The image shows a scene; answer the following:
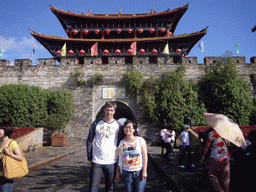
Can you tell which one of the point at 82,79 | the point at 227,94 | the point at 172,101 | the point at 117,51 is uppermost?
the point at 117,51

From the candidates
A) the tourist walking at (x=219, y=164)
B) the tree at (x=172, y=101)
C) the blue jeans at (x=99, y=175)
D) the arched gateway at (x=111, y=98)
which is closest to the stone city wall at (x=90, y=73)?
the arched gateway at (x=111, y=98)

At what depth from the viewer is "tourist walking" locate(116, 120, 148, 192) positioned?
2127 mm

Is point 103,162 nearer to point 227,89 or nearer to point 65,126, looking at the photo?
point 65,126

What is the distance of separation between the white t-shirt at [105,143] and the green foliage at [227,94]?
34.2 feet

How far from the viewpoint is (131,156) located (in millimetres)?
2197

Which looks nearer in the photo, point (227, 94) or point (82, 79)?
point (227, 94)

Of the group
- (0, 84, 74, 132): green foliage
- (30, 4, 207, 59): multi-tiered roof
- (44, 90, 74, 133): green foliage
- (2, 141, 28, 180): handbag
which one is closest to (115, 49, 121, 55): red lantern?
(30, 4, 207, 59): multi-tiered roof

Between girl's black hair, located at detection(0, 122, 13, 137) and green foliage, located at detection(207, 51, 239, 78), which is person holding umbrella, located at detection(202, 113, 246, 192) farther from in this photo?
green foliage, located at detection(207, 51, 239, 78)

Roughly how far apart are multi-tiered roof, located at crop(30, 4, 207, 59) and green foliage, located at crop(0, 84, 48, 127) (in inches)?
199

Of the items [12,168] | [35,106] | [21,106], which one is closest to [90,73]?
[35,106]

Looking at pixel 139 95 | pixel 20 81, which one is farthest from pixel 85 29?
pixel 139 95

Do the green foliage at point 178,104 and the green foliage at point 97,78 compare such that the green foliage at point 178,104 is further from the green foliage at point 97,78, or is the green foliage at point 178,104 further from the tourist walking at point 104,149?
the tourist walking at point 104,149

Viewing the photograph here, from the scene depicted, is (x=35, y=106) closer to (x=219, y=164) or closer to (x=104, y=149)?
(x=104, y=149)

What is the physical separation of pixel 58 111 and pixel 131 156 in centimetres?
1062
